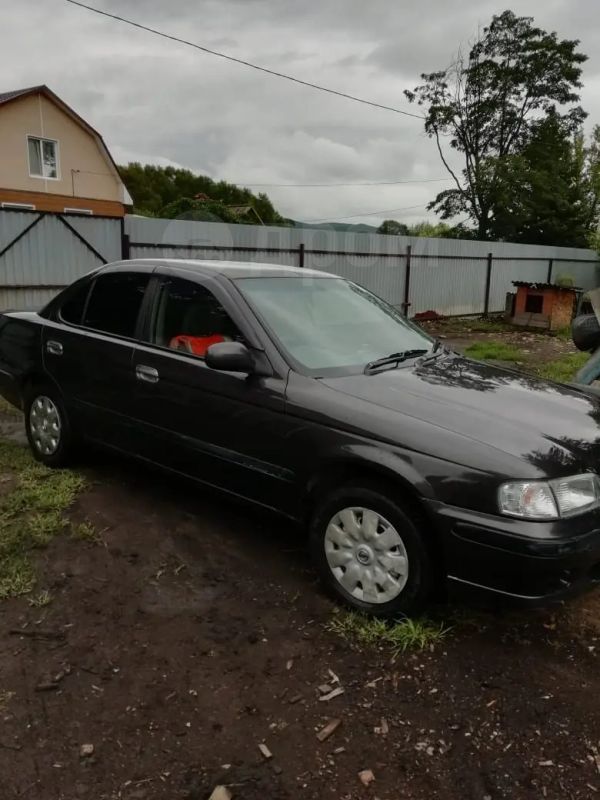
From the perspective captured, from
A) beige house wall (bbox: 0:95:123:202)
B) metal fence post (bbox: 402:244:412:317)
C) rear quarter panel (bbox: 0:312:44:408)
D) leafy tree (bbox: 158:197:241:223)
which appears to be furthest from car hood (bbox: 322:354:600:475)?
beige house wall (bbox: 0:95:123:202)

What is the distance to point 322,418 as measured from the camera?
10.0 feet

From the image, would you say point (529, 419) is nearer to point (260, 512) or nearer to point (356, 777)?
point (260, 512)

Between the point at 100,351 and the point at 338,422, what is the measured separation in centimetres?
189

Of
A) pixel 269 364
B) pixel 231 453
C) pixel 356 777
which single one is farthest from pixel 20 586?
pixel 356 777

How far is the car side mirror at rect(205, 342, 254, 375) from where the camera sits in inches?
127

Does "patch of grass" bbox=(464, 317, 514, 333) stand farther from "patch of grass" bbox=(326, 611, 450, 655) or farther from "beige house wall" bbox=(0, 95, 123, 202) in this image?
"beige house wall" bbox=(0, 95, 123, 202)

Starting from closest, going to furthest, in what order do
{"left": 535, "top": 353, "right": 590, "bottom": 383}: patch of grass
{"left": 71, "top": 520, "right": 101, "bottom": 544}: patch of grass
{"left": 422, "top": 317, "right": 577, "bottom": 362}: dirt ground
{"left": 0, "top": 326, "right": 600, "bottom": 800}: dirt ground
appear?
1. {"left": 0, "top": 326, "right": 600, "bottom": 800}: dirt ground
2. {"left": 71, "top": 520, "right": 101, "bottom": 544}: patch of grass
3. {"left": 535, "top": 353, "right": 590, "bottom": 383}: patch of grass
4. {"left": 422, "top": 317, "right": 577, "bottom": 362}: dirt ground

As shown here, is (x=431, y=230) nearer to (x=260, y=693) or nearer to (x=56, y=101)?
(x=56, y=101)

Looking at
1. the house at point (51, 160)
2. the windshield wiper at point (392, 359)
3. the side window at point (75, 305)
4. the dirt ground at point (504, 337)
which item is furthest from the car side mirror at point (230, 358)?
the house at point (51, 160)

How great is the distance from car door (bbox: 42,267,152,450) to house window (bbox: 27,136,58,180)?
27242 mm

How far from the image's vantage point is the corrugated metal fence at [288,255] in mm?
10062

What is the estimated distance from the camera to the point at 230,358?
3219 millimetres

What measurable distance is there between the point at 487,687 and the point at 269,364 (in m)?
1.73

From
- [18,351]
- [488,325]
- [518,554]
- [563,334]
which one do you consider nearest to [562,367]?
[563,334]
